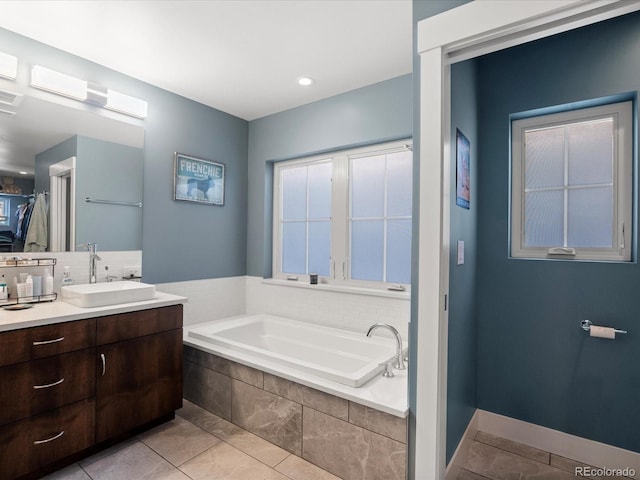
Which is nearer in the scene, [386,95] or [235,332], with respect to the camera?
[386,95]

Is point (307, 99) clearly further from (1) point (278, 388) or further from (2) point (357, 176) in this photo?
(1) point (278, 388)

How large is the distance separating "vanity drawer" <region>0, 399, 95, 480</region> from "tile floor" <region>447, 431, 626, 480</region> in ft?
6.73

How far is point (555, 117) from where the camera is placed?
2.27 m

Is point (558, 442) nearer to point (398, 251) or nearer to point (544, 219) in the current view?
point (544, 219)

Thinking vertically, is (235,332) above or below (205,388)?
above

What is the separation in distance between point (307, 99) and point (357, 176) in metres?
0.88

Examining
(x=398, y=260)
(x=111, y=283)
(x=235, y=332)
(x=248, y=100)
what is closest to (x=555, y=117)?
(x=398, y=260)

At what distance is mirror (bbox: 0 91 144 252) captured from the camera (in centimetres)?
227

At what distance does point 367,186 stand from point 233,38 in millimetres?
1565

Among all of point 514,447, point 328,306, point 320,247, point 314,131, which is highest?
point 314,131

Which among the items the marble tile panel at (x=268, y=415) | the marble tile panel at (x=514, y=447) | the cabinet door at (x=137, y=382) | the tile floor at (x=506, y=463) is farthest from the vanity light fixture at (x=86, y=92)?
the marble tile panel at (x=514, y=447)

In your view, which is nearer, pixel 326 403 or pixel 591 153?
pixel 326 403

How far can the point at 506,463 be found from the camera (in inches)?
81.4

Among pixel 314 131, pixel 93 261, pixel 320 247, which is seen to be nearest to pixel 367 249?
pixel 320 247
